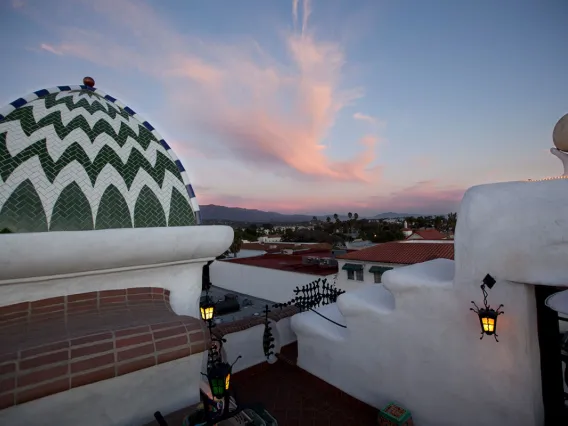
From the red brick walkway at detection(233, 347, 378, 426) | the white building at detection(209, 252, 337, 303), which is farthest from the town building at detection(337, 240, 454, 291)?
the red brick walkway at detection(233, 347, 378, 426)

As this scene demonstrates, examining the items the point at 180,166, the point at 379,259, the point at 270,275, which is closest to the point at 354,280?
the point at 379,259

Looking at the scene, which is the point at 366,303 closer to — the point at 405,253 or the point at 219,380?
the point at 219,380

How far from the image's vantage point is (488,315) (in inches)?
146

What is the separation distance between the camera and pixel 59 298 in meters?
3.24

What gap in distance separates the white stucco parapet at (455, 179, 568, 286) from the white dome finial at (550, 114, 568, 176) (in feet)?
3.10

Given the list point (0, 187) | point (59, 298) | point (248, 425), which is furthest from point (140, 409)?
point (0, 187)

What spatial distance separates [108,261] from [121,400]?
1423mm

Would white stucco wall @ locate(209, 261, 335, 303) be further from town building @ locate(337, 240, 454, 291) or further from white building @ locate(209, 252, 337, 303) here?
town building @ locate(337, 240, 454, 291)

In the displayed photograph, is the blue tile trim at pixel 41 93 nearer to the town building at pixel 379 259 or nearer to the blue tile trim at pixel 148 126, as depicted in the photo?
the blue tile trim at pixel 148 126

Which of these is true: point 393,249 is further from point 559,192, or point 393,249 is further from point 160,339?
point 160,339

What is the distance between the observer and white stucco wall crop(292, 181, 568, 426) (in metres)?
3.43

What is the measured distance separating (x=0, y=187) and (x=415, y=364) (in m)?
6.05

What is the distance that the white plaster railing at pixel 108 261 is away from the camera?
2.96 meters

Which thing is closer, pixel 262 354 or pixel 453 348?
pixel 453 348
